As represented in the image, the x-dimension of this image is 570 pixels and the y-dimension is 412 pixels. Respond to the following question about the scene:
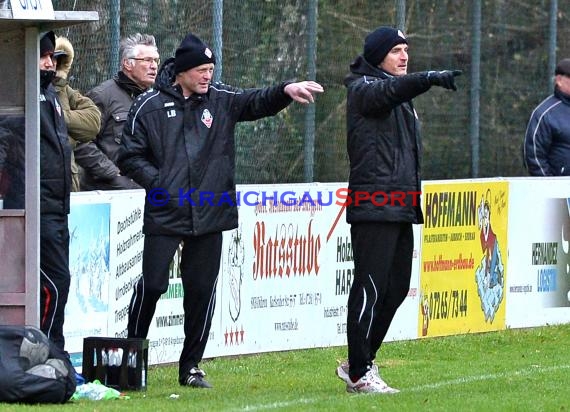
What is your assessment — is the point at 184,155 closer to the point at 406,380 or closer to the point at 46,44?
the point at 46,44

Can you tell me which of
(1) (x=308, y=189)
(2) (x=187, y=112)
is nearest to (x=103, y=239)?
(2) (x=187, y=112)

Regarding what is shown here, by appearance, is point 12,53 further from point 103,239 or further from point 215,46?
point 215,46

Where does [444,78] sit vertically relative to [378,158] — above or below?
above

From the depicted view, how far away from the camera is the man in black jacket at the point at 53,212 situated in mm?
8781

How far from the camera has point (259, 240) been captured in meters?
11.2

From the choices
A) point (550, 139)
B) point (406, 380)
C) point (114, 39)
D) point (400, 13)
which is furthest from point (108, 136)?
point (550, 139)

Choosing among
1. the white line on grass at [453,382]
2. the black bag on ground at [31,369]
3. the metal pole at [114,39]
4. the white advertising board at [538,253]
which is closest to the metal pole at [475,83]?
the white advertising board at [538,253]

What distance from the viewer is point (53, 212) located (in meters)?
8.82

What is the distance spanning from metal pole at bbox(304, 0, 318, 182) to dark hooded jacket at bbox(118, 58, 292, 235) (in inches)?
157

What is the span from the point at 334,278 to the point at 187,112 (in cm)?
322

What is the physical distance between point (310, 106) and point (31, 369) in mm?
5620

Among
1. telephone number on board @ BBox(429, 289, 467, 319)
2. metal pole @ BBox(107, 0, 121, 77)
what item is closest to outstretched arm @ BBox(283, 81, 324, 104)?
metal pole @ BBox(107, 0, 121, 77)

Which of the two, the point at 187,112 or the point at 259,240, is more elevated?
the point at 187,112

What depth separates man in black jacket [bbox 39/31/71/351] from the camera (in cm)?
878
